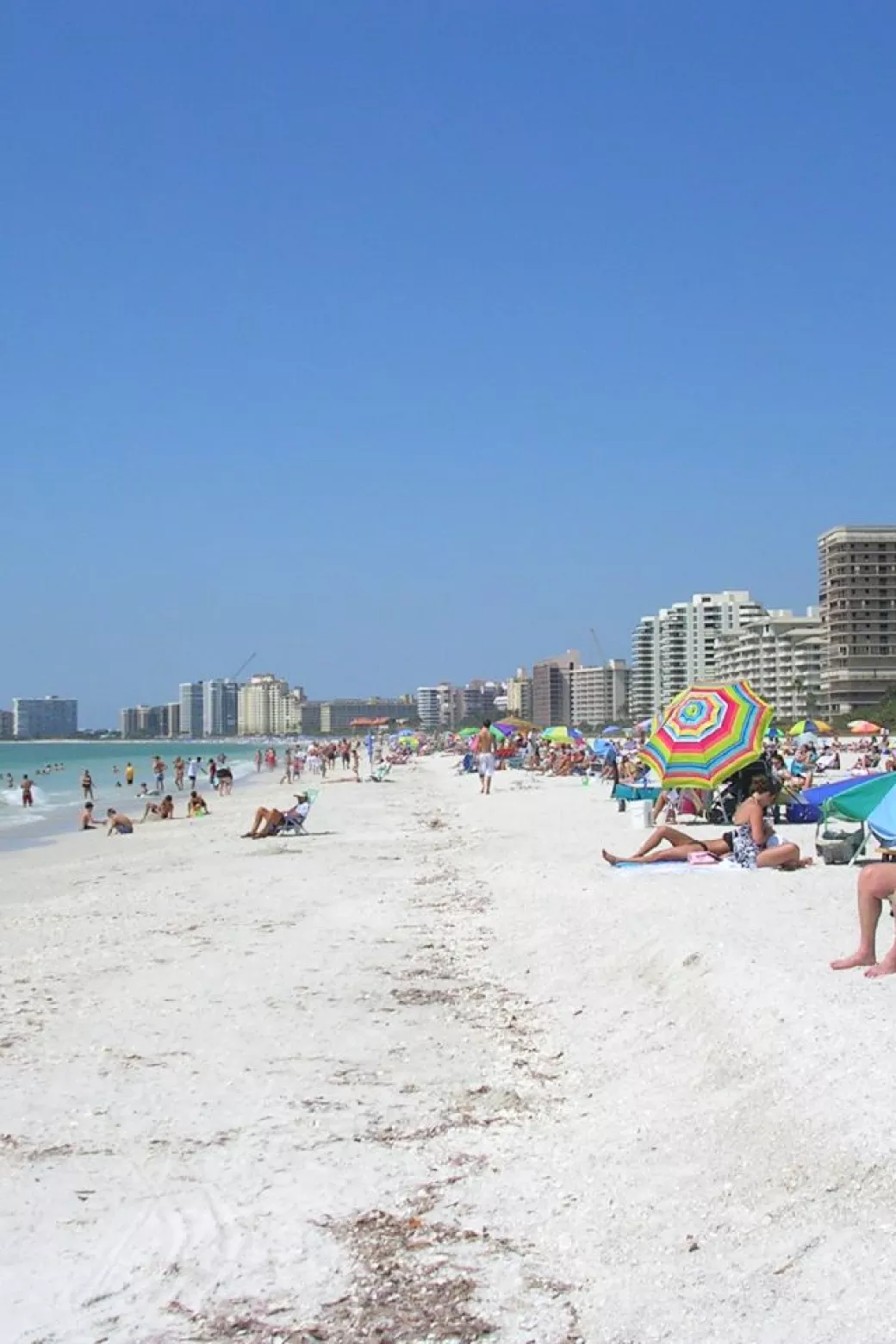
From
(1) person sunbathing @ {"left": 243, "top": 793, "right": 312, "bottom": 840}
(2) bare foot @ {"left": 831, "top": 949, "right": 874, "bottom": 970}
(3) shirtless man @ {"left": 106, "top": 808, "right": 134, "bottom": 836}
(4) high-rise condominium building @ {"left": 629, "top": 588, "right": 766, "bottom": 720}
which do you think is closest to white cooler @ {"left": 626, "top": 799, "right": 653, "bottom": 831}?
(1) person sunbathing @ {"left": 243, "top": 793, "right": 312, "bottom": 840}

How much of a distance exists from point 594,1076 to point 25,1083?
9.30 ft

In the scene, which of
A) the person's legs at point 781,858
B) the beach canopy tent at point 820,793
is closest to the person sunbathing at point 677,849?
the person's legs at point 781,858

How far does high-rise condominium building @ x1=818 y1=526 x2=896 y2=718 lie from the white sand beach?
3916 inches

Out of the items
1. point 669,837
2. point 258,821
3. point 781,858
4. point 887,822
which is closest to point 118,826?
→ point 258,821

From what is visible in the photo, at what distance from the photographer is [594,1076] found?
6098mm

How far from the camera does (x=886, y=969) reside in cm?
641

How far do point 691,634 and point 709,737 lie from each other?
435 feet

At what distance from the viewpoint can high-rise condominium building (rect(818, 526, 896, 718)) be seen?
105250mm

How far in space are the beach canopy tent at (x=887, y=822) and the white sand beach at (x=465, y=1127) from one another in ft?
1.91

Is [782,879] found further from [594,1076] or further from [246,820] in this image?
[246,820]

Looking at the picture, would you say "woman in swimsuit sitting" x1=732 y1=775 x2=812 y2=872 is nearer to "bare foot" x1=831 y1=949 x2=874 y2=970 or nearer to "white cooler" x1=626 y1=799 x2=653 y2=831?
"bare foot" x1=831 y1=949 x2=874 y2=970

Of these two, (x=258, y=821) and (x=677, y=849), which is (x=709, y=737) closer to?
(x=677, y=849)

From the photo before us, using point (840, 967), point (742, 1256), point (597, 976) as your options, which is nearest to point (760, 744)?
point (597, 976)

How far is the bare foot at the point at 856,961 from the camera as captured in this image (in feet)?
21.7
